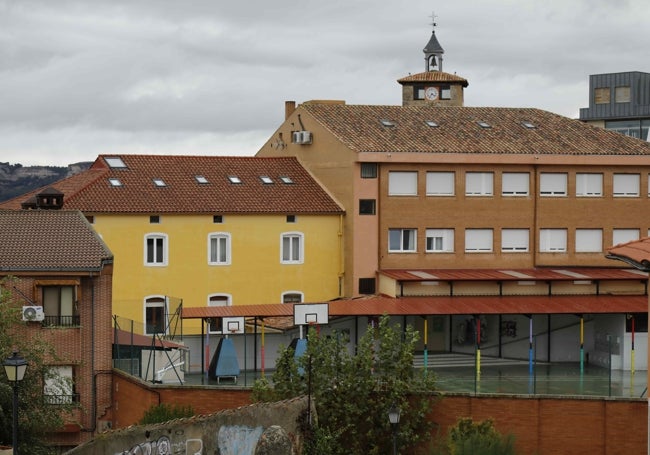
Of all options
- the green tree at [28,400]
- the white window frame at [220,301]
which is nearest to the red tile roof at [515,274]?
the white window frame at [220,301]

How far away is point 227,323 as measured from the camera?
43.1m

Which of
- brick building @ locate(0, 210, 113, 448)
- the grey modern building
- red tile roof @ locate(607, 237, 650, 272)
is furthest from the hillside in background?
red tile roof @ locate(607, 237, 650, 272)

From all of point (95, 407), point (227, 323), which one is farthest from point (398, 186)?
point (95, 407)

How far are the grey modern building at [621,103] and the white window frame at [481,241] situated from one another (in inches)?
1761

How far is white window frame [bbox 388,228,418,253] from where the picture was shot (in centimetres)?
5169

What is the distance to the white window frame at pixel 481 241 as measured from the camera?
5250cm

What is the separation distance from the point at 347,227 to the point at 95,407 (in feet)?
51.2

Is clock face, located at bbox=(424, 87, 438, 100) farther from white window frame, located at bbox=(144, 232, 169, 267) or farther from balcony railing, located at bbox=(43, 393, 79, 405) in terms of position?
balcony railing, located at bbox=(43, 393, 79, 405)

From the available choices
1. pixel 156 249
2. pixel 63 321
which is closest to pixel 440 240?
pixel 156 249

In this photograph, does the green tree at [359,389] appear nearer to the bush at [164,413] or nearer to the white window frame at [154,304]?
the bush at [164,413]

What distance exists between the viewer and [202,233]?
5022 centimetres

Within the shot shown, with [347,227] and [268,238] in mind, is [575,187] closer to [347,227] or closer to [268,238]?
[347,227]

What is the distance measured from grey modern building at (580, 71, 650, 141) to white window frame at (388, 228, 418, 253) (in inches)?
1836

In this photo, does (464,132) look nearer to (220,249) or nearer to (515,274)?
(515,274)
